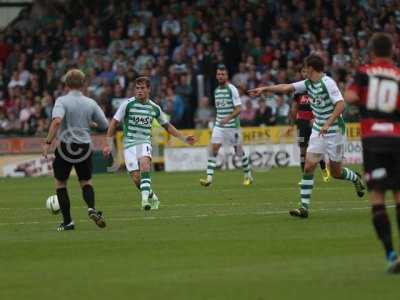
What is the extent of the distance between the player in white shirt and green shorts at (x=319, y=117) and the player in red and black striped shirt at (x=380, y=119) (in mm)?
5649

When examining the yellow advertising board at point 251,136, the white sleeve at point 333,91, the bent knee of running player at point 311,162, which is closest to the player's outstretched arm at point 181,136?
the bent knee of running player at point 311,162

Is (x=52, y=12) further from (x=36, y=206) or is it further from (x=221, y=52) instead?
(x=36, y=206)

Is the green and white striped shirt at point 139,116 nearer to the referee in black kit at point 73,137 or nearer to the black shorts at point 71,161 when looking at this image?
the referee in black kit at point 73,137

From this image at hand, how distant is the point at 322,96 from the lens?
18.5 m

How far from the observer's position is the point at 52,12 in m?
44.8

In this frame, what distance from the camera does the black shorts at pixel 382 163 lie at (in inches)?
452

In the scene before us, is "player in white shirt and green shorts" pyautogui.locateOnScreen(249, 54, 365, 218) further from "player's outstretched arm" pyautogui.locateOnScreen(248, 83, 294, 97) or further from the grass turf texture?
the grass turf texture

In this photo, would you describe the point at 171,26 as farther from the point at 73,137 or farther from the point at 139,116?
the point at 73,137

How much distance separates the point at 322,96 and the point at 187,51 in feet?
67.2

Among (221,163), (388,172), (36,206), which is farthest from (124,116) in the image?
(221,163)

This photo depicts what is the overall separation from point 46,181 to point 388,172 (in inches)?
827

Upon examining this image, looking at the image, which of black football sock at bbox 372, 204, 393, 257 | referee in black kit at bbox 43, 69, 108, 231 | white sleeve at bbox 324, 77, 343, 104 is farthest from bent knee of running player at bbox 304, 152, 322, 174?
black football sock at bbox 372, 204, 393, 257

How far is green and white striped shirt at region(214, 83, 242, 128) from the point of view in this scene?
27641mm

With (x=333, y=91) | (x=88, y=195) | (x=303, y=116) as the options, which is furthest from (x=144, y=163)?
(x=303, y=116)
